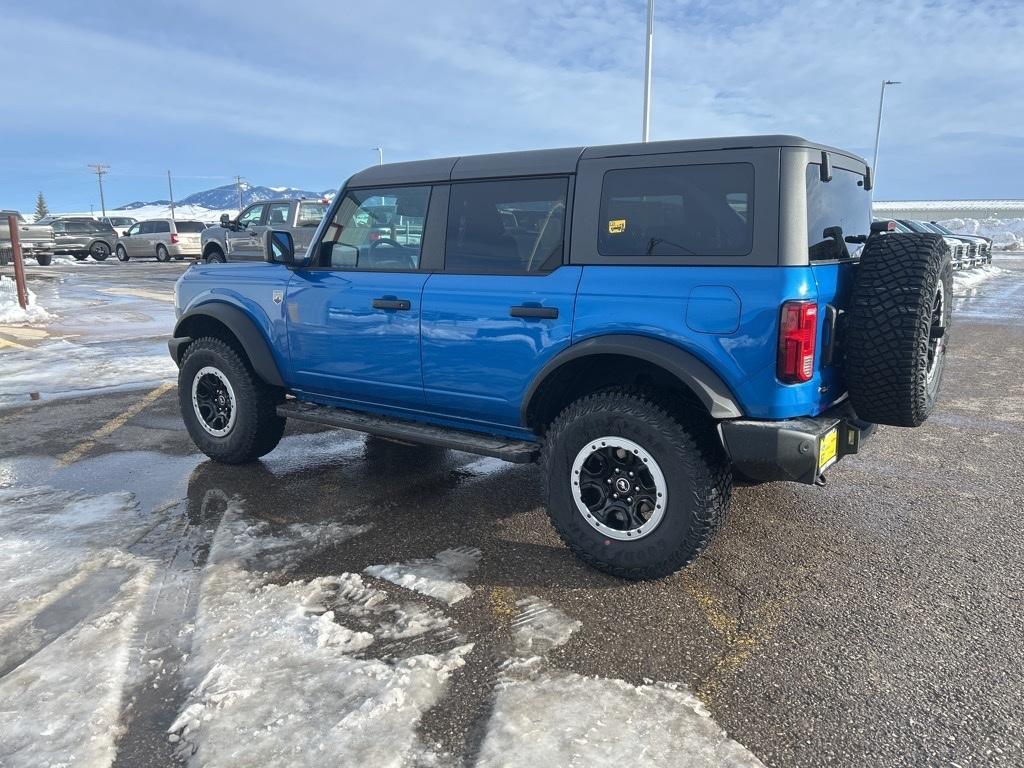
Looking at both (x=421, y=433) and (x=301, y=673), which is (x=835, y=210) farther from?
(x=301, y=673)

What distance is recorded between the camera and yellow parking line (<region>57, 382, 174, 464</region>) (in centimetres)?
539

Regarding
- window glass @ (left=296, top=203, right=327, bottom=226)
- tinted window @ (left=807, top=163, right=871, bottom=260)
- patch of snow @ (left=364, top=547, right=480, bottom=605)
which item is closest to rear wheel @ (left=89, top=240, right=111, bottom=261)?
window glass @ (left=296, top=203, right=327, bottom=226)

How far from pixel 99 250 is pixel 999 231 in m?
53.6

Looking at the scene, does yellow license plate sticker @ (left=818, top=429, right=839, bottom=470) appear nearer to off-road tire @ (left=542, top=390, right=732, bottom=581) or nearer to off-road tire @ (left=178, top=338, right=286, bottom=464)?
off-road tire @ (left=542, top=390, right=732, bottom=581)

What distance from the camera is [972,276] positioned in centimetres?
2169

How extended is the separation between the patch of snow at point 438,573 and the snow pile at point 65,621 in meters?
1.06

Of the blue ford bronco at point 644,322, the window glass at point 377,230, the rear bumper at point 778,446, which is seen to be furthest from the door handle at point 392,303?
the rear bumper at point 778,446

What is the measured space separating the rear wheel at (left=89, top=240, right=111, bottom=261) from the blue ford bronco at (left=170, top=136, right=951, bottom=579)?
33258 mm

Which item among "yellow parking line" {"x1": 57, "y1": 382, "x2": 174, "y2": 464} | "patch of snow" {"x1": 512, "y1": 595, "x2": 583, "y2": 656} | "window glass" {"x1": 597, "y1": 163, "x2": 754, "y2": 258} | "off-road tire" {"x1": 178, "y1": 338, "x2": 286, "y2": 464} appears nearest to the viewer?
"patch of snow" {"x1": 512, "y1": 595, "x2": 583, "y2": 656}

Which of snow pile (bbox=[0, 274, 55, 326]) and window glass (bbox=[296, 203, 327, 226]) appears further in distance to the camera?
window glass (bbox=[296, 203, 327, 226])

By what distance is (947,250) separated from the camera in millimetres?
3584

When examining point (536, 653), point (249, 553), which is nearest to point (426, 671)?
point (536, 653)

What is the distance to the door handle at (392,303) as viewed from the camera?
408 cm

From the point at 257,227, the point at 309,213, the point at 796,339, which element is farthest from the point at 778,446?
the point at 257,227
